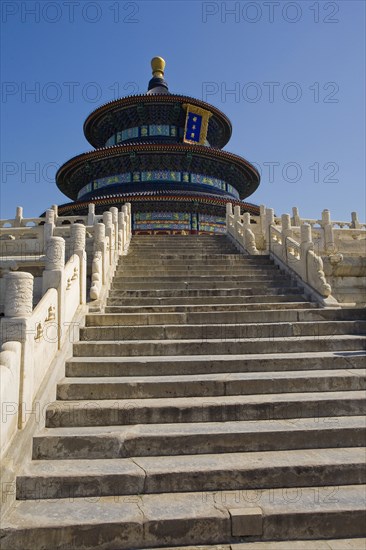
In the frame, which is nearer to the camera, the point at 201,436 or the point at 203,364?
the point at 201,436

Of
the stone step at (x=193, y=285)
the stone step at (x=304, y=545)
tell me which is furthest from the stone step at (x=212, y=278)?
the stone step at (x=304, y=545)

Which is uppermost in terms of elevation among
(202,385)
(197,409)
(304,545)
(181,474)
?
(202,385)

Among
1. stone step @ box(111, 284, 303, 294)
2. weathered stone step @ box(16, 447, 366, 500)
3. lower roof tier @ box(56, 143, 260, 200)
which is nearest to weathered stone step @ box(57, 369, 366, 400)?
weathered stone step @ box(16, 447, 366, 500)

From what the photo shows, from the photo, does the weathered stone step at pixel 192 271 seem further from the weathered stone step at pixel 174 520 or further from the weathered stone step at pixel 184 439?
the weathered stone step at pixel 174 520

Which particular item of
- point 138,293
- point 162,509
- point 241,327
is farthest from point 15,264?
point 162,509

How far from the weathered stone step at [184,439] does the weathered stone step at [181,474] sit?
11 cm

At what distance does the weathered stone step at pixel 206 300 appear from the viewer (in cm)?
771

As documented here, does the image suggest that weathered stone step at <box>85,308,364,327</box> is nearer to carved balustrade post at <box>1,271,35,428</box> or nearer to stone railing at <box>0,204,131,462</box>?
stone railing at <box>0,204,131,462</box>

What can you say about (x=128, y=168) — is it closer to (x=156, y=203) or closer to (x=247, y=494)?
(x=156, y=203)

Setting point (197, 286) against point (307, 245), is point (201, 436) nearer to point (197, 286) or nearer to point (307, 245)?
point (197, 286)

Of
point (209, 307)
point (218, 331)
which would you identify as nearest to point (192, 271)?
point (209, 307)

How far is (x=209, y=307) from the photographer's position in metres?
7.37

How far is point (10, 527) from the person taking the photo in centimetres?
305

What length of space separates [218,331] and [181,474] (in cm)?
296
